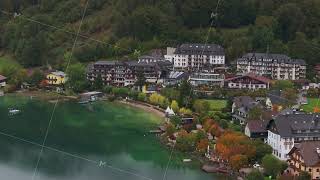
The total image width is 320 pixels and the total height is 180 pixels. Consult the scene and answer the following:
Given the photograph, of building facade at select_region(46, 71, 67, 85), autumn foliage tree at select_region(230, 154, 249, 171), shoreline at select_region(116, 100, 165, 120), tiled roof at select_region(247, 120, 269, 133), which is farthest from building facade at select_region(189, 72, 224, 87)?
autumn foliage tree at select_region(230, 154, 249, 171)

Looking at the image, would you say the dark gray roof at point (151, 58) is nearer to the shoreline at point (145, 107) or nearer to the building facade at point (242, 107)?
the shoreline at point (145, 107)

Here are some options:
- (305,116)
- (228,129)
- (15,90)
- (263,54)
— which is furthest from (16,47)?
(305,116)

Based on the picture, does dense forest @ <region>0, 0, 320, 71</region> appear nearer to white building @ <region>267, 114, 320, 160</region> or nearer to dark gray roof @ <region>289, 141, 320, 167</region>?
white building @ <region>267, 114, 320, 160</region>

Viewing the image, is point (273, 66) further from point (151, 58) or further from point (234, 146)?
point (234, 146)

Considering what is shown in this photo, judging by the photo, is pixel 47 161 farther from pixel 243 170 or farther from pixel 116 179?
pixel 243 170

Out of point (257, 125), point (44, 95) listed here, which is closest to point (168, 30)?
point (44, 95)

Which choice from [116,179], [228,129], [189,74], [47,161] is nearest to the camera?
[116,179]
